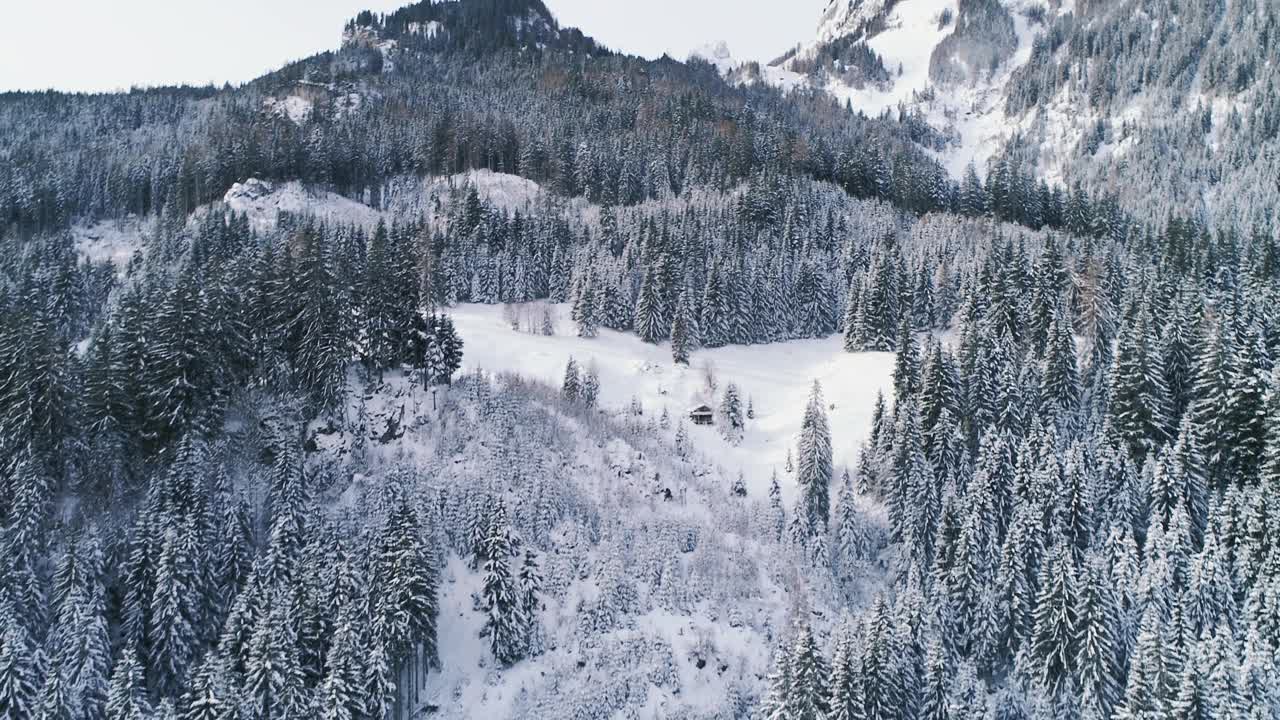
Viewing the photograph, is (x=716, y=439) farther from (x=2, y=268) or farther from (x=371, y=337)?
(x=2, y=268)

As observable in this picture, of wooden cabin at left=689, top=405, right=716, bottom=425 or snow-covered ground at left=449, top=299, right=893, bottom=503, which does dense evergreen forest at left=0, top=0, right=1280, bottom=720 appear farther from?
snow-covered ground at left=449, top=299, right=893, bottom=503

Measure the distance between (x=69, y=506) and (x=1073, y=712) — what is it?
64.8 m

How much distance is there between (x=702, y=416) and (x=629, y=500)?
1592cm

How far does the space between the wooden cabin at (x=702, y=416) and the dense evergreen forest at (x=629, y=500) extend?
244 cm

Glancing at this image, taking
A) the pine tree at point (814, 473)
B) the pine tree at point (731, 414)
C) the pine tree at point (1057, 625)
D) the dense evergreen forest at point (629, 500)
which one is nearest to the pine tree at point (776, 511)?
the dense evergreen forest at point (629, 500)

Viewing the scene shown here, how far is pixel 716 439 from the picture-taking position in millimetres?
74812

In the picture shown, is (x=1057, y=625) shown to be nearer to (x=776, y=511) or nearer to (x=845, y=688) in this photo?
(x=845, y=688)

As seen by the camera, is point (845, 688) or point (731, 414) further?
point (731, 414)

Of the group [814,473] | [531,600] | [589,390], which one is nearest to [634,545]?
[531,600]

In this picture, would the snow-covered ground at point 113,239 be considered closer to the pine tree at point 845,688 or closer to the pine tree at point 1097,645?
the pine tree at point 845,688

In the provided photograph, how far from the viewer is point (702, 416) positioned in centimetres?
7675

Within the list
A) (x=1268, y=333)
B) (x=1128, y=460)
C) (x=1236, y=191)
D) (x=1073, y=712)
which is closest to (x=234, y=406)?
(x=1073, y=712)

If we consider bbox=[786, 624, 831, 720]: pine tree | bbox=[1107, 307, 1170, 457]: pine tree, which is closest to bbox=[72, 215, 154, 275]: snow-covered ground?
bbox=[786, 624, 831, 720]: pine tree

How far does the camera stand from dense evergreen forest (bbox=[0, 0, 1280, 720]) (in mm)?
44031
